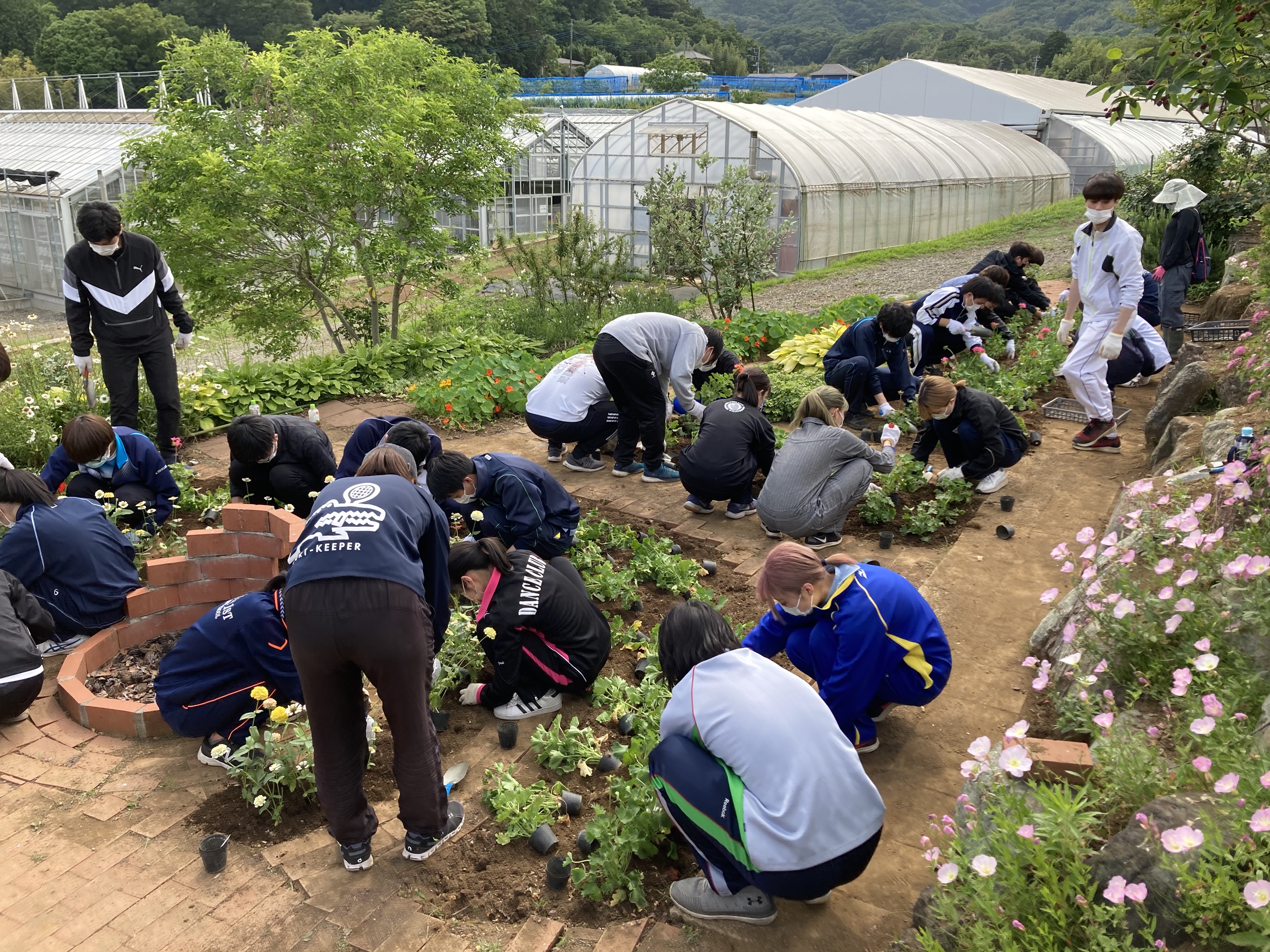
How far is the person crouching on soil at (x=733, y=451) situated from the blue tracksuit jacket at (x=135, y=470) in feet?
10.6

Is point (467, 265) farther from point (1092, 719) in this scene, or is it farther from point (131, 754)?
point (1092, 719)

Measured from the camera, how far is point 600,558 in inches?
197

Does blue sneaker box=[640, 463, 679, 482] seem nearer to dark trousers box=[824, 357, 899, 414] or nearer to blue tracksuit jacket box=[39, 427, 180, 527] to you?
dark trousers box=[824, 357, 899, 414]

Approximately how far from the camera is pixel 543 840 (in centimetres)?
302

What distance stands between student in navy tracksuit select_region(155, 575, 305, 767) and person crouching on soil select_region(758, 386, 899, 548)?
2918 mm

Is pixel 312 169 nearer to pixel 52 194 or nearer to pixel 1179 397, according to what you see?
pixel 1179 397

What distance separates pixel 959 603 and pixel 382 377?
20.6ft

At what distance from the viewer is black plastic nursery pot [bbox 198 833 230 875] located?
296cm

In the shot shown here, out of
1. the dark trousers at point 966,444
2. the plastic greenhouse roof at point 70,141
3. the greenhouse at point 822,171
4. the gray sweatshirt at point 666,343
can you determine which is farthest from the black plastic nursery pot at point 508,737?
the plastic greenhouse roof at point 70,141

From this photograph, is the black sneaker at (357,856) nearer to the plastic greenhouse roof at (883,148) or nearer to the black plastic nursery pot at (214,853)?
the black plastic nursery pot at (214,853)

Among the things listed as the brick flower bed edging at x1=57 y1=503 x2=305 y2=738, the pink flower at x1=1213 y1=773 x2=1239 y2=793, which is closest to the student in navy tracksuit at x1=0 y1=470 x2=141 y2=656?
the brick flower bed edging at x1=57 y1=503 x2=305 y2=738

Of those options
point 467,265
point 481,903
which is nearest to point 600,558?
point 481,903

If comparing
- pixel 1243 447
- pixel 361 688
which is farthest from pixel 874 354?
pixel 361 688

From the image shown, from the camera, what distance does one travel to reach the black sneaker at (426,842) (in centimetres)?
302
